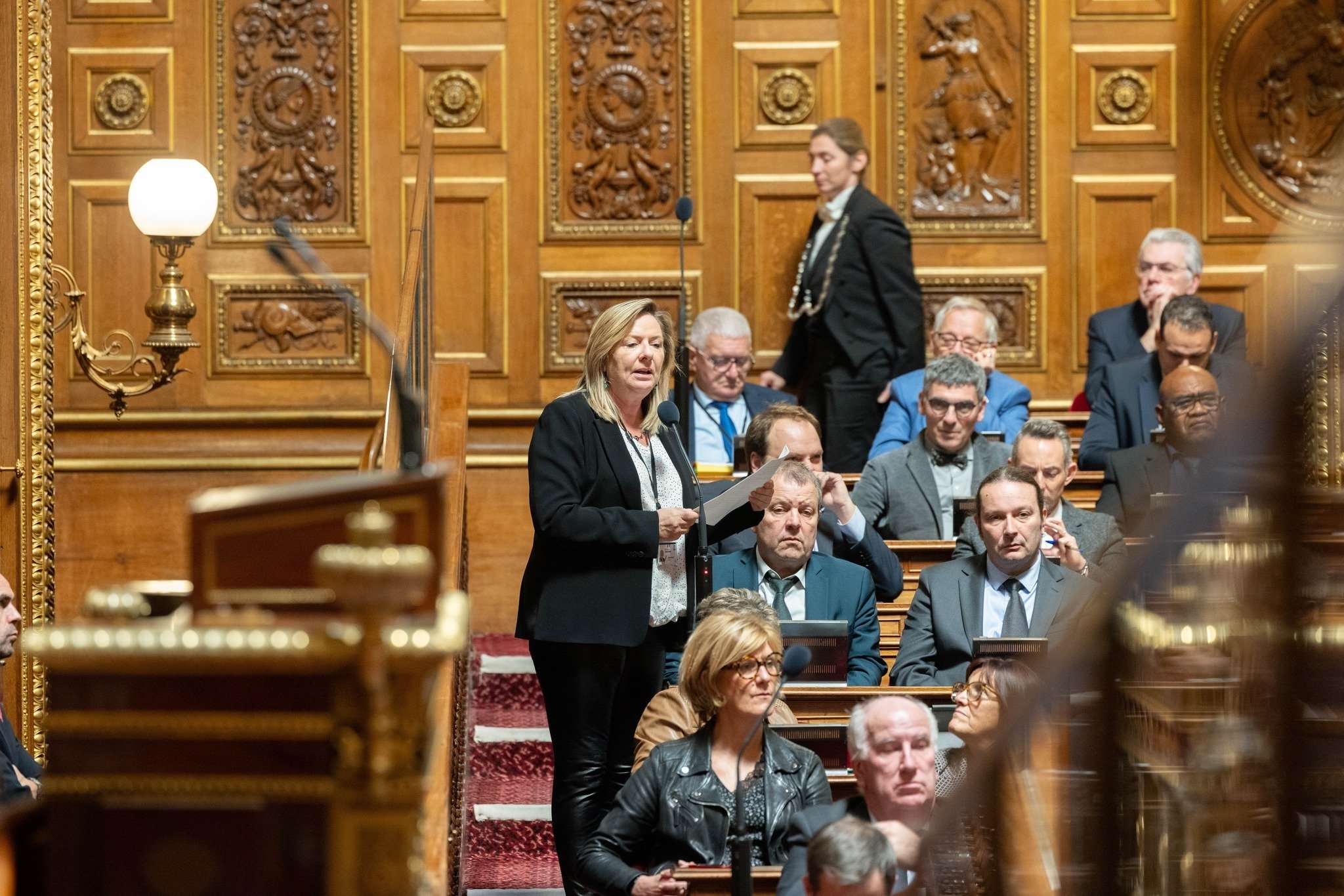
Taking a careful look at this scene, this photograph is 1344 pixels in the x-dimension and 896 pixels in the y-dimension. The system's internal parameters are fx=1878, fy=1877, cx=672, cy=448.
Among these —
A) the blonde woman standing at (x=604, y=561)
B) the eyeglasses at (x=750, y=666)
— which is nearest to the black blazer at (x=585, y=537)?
the blonde woman standing at (x=604, y=561)

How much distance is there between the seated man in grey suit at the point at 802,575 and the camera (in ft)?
14.7

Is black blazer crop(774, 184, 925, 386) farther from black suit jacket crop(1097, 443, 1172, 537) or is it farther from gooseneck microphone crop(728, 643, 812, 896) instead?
gooseneck microphone crop(728, 643, 812, 896)

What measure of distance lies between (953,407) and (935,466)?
0.67 ft

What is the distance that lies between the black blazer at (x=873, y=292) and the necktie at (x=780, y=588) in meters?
2.06

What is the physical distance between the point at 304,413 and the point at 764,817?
145 inches

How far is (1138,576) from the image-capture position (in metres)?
2.05

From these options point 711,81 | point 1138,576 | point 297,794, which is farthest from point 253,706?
point 711,81

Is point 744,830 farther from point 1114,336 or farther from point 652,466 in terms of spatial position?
point 1114,336

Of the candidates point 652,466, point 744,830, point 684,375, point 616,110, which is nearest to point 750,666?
point 744,830

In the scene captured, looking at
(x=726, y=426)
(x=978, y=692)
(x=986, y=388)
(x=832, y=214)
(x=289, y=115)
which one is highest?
(x=289, y=115)

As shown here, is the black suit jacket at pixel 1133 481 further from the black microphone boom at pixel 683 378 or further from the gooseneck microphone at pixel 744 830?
the gooseneck microphone at pixel 744 830

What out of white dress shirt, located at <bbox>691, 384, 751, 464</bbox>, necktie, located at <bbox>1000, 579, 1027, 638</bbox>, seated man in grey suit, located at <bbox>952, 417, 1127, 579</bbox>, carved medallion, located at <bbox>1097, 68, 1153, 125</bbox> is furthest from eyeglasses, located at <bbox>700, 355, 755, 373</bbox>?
carved medallion, located at <bbox>1097, 68, 1153, 125</bbox>

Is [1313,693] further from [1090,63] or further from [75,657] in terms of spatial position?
[1090,63]

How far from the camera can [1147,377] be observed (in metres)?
5.78
